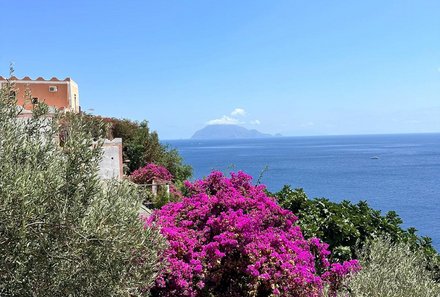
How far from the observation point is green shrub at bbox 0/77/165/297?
3.49m

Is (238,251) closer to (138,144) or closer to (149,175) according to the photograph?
(149,175)

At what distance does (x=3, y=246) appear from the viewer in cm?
348

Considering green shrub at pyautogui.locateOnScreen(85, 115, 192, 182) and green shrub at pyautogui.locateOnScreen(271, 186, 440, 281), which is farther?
green shrub at pyautogui.locateOnScreen(85, 115, 192, 182)

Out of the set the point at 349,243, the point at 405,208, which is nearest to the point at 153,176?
the point at 349,243

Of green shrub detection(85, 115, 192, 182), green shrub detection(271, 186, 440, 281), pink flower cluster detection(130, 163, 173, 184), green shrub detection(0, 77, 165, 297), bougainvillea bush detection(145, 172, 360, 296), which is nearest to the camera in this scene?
green shrub detection(0, 77, 165, 297)

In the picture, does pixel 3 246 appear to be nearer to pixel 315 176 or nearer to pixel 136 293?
pixel 136 293

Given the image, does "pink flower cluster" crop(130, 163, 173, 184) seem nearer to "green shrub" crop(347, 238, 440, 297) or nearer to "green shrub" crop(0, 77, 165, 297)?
"green shrub" crop(347, 238, 440, 297)

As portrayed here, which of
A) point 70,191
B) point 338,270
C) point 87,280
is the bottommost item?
point 338,270

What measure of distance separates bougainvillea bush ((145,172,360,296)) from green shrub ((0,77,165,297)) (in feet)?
5.68

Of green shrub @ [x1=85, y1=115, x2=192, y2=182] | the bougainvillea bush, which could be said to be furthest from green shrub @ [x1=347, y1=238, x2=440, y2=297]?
green shrub @ [x1=85, y1=115, x2=192, y2=182]

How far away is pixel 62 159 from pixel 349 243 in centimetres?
618

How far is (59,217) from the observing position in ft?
12.4

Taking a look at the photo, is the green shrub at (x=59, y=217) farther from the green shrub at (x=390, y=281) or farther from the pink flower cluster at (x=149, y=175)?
the pink flower cluster at (x=149, y=175)

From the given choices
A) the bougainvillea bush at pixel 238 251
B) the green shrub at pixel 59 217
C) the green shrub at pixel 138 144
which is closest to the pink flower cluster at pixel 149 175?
the green shrub at pixel 138 144
